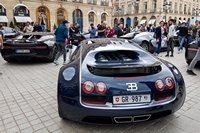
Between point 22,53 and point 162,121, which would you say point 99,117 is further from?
point 22,53

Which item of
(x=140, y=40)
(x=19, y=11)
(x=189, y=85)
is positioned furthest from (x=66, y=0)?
(x=189, y=85)

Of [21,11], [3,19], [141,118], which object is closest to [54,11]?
[21,11]

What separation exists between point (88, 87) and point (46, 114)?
1265 mm

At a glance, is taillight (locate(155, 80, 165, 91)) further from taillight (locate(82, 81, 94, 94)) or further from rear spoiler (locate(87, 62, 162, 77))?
taillight (locate(82, 81, 94, 94))

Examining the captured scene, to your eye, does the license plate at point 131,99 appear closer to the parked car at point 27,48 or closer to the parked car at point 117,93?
the parked car at point 117,93

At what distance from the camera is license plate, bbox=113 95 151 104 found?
207 centimetres

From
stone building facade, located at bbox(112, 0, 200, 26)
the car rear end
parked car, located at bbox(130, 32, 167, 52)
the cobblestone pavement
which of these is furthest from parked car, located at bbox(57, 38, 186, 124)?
stone building facade, located at bbox(112, 0, 200, 26)

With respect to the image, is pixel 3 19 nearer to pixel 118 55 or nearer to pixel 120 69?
pixel 118 55

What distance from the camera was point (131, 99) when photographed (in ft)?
6.84

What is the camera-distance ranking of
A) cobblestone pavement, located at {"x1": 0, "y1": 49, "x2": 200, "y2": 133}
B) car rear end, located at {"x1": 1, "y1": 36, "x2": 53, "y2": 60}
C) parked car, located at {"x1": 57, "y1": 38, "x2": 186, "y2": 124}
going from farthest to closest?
1. car rear end, located at {"x1": 1, "y1": 36, "x2": 53, "y2": 60}
2. cobblestone pavement, located at {"x1": 0, "y1": 49, "x2": 200, "y2": 133}
3. parked car, located at {"x1": 57, "y1": 38, "x2": 186, "y2": 124}

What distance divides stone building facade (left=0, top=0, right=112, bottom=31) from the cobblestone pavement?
24.5 metres

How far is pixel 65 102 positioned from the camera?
219cm

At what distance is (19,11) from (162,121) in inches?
1176

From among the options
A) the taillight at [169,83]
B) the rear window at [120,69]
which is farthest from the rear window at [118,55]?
the taillight at [169,83]
